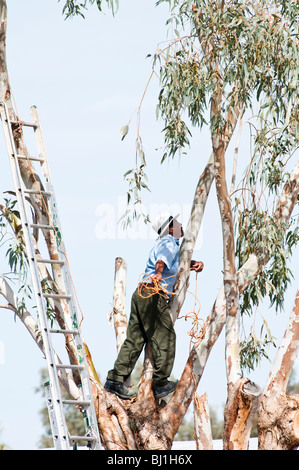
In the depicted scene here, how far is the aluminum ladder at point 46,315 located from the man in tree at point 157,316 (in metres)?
0.52

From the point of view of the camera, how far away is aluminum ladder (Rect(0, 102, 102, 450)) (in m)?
6.11

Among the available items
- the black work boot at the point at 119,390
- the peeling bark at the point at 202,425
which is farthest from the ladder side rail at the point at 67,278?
the peeling bark at the point at 202,425

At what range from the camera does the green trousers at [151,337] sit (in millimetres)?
7188

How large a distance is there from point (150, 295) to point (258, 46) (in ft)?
8.32

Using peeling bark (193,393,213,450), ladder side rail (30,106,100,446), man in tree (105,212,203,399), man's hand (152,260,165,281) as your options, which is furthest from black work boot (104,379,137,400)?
man's hand (152,260,165,281)

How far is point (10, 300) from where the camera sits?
25.4ft

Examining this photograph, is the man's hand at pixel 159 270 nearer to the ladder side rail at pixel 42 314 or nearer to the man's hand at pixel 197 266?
the man's hand at pixel 197 266

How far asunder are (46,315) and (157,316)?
1.22 m

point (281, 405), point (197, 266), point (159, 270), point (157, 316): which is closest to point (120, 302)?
point (157, 316)

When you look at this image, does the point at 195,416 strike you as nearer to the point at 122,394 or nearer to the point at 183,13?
the point at 122,394

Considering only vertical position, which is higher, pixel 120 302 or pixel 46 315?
pixel 120 302

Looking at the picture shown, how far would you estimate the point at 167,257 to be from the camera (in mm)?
6965

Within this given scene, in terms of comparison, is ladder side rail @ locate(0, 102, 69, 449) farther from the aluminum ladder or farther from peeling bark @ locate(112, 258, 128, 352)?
peeling bark @ locate(112, 258, 128, 352)

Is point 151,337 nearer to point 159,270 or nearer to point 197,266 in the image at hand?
point 159,270
